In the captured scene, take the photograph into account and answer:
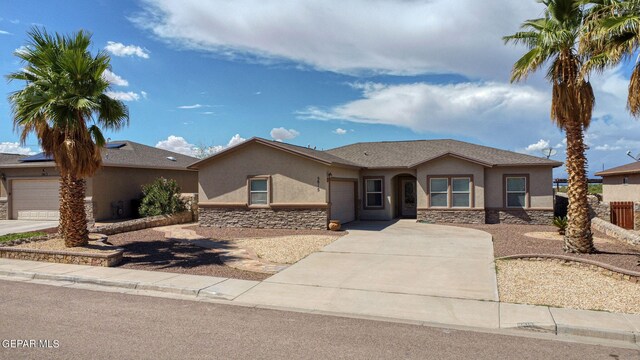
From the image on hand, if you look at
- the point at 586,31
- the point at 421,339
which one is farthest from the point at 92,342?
Result: the point at 586,31

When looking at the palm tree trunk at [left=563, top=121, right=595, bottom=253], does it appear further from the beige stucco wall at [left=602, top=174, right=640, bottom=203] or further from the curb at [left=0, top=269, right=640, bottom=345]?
the beige stucco wall at [left=602, top=174, right=640, bottom=203]

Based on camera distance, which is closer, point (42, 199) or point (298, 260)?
point (298, 260)

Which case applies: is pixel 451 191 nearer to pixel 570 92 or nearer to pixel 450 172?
pixel 450 172

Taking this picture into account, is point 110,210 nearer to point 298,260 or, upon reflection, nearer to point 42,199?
point 42,199

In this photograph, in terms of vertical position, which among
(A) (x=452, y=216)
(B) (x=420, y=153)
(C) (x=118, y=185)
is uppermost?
(B) (x=420, y=153)

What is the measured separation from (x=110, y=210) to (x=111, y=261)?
42.0 feet

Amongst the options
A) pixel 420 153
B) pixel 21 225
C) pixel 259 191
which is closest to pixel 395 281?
pixel 259 191

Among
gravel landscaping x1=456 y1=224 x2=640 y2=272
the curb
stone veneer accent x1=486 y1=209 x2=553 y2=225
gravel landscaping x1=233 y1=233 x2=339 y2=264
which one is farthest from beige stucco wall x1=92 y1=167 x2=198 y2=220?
stone veneer accent x1=486 y1=209 x2=553 y2=225

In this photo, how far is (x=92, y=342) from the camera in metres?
6.07

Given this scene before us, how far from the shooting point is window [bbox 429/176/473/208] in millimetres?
22328

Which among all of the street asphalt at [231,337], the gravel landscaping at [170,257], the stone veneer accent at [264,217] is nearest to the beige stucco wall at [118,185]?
the stone veneer accent at [264,217]

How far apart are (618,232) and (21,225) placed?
26.6 m

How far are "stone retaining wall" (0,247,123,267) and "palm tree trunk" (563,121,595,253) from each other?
13553 millimetres

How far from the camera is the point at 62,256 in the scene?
40.1ft
